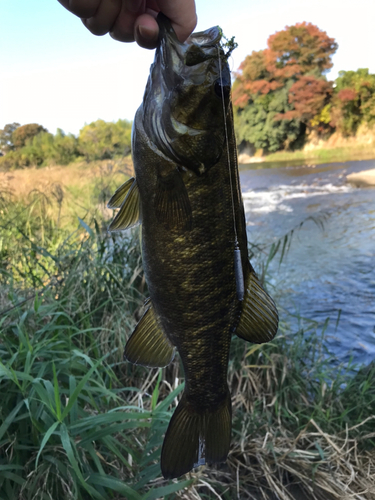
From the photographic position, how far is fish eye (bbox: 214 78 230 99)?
1.06 meters

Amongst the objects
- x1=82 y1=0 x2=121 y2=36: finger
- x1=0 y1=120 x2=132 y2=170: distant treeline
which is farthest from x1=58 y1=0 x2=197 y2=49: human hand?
x1=0 y1=120 x2=132 y2=170: distant treeline

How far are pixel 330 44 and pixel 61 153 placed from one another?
18573 mm

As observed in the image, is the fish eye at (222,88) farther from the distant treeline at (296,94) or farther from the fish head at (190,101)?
the distant treeline at (296,94)

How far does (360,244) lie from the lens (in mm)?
7391

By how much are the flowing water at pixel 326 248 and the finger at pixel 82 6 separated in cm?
253

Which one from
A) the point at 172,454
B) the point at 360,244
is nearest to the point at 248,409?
the point at 172,454

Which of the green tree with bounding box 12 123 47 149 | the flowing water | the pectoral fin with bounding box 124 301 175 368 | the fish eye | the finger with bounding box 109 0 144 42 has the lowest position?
the flowing water

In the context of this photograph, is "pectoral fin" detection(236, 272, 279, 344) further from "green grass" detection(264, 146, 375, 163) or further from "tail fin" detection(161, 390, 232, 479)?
"green grass" detection(264, 146, 375, 163)

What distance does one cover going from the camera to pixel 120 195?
120 cm

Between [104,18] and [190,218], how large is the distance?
0.86 m

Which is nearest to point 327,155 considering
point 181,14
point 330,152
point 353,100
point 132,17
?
point 330,152

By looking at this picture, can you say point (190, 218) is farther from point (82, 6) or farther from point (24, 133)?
point (24, 133)

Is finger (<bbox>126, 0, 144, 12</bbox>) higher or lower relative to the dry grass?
higher

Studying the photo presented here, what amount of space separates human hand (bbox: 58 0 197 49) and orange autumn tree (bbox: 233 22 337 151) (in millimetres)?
19161
